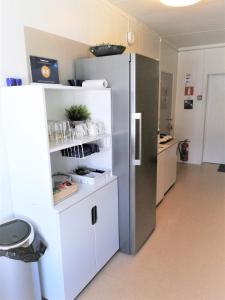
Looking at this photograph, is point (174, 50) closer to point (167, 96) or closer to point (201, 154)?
point (167, 96)

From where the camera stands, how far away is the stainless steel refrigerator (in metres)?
2.12

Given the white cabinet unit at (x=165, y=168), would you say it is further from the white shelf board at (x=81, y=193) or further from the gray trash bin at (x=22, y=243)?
the gray trash bin at (x=22, y=243)

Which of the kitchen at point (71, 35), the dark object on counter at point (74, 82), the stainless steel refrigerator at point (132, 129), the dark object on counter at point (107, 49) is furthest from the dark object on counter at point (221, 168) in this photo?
the dark object on counter at point (74, 82)

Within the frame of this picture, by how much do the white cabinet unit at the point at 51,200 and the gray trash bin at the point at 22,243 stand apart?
87 millimetres

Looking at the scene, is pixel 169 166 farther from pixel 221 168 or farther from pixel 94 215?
pixel 94 215

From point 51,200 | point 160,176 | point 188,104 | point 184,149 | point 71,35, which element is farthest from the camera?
point 184,149

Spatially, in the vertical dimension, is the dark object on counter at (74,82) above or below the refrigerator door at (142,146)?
above

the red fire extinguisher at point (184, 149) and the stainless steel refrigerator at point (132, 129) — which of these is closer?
the stainless steel refrigerator at point (132, 129)

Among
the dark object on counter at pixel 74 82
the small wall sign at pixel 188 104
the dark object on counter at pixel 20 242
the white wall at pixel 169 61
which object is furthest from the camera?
the small wall sign at pixel 188 104

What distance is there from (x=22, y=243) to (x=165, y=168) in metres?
2.52

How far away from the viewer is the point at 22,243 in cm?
156

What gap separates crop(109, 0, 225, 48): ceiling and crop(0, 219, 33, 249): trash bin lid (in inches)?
96.4

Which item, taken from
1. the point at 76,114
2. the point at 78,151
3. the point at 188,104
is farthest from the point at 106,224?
the point at 188,104

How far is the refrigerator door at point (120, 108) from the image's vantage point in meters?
2.12
